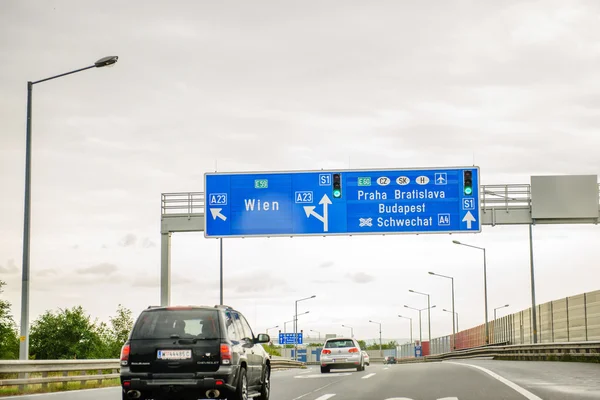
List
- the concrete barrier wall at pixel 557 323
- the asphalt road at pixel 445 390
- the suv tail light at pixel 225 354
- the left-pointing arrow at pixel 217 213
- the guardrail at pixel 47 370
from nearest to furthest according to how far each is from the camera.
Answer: the suv tail light at pixel 225 354
the asphalt road at pixel 445 390
the guardrail at pixel 47 370
the left-pointing arrow at pixel 217 213
the concrete barrier wall at pixel 557 323

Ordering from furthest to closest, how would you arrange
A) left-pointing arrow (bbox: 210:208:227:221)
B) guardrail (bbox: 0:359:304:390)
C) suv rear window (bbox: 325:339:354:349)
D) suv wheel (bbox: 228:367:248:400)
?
suv rear window (bbox: 325:339:354:349) → left-pointing arrow (bbox: 210:208:227:221) → guardrail (bbox: 0:359:304:390) → suv wheel (bbox: 228:367:248:400)

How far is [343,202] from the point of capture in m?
30.4

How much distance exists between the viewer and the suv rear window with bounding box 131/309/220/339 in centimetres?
1374

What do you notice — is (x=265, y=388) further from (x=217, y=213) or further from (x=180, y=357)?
(x=217, y=213)

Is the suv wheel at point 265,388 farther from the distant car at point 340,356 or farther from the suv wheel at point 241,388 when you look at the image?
the distant car at point 340,356

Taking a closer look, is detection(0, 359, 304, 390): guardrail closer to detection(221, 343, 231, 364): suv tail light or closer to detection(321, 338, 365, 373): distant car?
detection(221, 343, 231, 364): suv tail light

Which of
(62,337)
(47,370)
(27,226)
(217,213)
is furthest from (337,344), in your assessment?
(62,337)

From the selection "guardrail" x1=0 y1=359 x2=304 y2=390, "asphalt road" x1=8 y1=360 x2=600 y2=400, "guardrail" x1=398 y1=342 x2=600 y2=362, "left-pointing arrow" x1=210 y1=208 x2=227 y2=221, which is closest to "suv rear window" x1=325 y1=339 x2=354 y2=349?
"left-pointing arrow" x1=210 y1=208 x2=227 y2=221

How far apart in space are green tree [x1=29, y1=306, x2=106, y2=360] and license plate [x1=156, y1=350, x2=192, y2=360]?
10629 cm

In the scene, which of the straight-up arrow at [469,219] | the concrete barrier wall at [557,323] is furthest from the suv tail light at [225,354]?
the concrete barrier wall at [557,323]

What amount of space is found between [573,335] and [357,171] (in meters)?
21.8

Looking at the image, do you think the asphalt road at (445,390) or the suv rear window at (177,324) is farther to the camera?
the asphalt road at (445,390)

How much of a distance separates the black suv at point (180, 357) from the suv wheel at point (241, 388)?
0.02 metres

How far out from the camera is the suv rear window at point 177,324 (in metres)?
13.7
